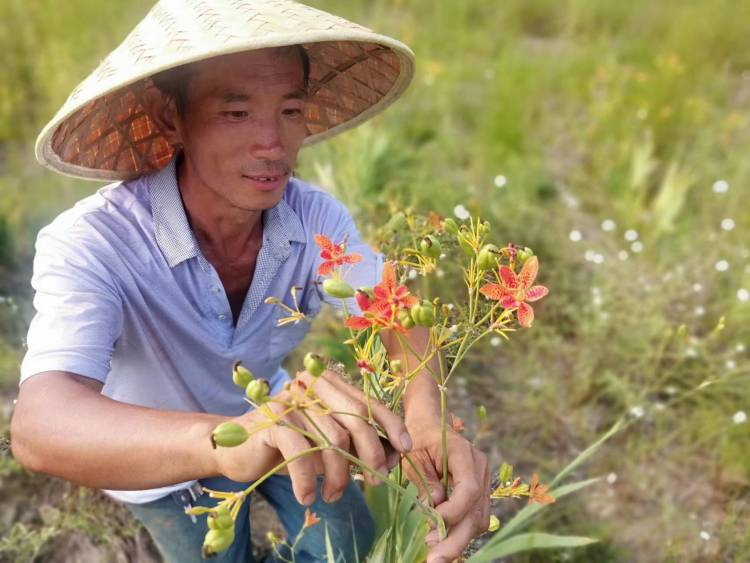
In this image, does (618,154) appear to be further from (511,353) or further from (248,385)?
(248,385)

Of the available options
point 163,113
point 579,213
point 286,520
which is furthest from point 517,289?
point 579,213

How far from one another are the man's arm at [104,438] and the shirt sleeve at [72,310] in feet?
0.13

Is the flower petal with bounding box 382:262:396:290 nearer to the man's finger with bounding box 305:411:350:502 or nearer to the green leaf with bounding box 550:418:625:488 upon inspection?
the man's finger with bounding box 305:411:350:502

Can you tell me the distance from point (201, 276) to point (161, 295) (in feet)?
0.26

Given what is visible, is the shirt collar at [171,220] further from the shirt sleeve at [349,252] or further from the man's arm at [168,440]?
the man's arm at [168,440]

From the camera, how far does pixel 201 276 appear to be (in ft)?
4.16

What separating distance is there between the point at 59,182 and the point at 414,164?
1509mm

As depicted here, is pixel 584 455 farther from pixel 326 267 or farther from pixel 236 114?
pixel 236 114

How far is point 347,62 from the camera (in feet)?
4.60

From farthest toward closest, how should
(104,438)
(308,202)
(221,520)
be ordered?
(308,202) → (104,438) → (221,520)

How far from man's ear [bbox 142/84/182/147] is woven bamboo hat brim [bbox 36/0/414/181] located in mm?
17

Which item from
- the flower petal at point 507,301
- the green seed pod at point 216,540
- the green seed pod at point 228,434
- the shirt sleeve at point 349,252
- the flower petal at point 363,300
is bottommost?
the shirt sleeve at point 349,252

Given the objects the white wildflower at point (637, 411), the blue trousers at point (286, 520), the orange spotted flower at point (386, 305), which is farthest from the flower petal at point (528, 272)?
the white wildflower at point (637, 411)

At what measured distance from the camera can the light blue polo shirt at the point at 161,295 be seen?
1.02 m
